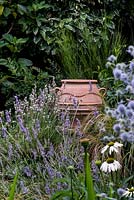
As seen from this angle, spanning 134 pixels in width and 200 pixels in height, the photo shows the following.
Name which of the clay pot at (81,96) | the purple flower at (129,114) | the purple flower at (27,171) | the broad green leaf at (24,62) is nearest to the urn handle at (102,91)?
the clay pot at (81,96)

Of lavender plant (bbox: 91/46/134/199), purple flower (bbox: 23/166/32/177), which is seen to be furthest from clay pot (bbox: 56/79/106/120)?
purple flower (bbox: 23/166/32/177)

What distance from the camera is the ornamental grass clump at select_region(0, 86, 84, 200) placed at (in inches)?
114

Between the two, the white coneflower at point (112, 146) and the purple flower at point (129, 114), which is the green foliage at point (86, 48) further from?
the purple flower at point (129, 114)

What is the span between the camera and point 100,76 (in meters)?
4.30

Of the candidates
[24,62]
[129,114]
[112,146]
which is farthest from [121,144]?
[24,62]

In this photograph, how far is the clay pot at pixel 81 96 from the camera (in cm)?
376

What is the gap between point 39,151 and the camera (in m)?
3.30

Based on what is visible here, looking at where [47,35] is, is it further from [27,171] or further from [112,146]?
[112,146]

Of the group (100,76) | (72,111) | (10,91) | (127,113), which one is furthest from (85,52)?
(127,113)

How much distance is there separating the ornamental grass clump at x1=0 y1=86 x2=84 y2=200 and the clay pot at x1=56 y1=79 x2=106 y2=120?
0.29 ft

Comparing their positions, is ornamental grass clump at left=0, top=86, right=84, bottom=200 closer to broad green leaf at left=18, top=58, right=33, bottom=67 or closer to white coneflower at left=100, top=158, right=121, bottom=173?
white coneflower at left=100, top=158, right=121, bottom=173

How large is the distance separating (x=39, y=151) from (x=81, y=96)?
0.74 metres

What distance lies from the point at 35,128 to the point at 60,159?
0.43m

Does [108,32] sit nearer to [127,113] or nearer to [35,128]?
[35,128]
